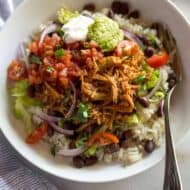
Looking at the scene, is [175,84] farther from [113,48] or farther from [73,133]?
[73,133]

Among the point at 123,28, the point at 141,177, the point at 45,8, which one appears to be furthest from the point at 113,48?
the point at 141,177

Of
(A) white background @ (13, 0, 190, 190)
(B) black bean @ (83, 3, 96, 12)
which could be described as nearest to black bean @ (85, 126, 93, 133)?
(A) white background @ (13, 0, 190, 190)

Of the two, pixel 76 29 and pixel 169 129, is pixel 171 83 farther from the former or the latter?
pixel 76 29

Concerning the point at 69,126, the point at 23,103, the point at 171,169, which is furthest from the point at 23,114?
the point at 171,169

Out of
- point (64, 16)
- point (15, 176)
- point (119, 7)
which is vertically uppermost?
point (119, 7)

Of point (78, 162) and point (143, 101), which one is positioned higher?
point (143, 101)

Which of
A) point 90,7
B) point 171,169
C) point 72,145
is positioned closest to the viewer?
point 171,169

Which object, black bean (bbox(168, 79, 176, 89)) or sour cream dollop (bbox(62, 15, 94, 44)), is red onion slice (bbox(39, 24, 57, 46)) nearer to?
sour cream dollop (bbox(62, 15, 94, 44))
